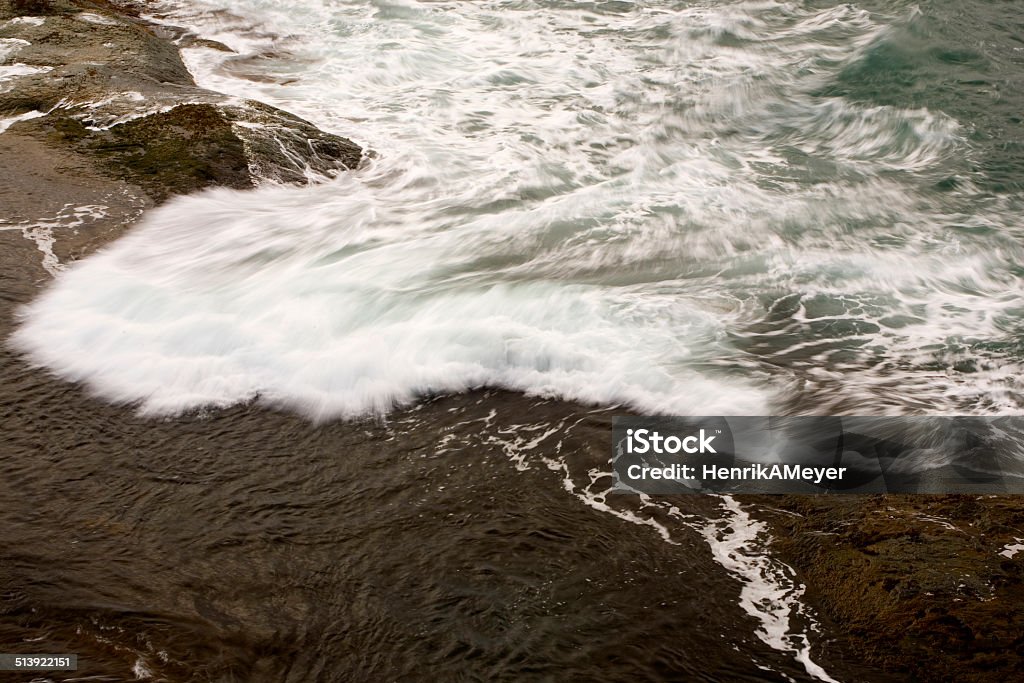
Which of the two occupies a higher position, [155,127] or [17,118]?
[155,127]

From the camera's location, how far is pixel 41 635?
3266 millimetres

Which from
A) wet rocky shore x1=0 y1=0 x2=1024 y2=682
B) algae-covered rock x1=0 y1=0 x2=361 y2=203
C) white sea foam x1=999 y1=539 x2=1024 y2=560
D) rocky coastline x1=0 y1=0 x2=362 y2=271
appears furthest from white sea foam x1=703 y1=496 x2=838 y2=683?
algae-covered rock x1=0 y1=0 x2=361 y2=203

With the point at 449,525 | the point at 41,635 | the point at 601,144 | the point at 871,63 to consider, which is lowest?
the point at 41,635

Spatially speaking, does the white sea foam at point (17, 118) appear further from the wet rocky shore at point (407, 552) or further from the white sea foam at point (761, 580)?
the white sea foam at point (761, 580)

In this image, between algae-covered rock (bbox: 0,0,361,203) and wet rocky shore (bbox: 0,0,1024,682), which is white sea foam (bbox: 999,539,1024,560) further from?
algae-covered rock (bbox: 0,0,361,203)

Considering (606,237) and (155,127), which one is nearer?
(606,237)

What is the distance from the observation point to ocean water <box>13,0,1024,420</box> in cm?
481

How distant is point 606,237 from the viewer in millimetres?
6379

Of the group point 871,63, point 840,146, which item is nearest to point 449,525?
point 840,146

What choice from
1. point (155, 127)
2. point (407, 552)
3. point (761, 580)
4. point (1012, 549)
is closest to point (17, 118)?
point (155, 127)

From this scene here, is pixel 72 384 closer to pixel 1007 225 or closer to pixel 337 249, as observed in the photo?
pixel 337 249

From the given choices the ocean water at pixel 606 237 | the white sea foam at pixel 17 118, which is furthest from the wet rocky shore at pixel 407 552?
the white sea foam at pixel 17 118

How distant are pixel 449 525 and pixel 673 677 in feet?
3.75

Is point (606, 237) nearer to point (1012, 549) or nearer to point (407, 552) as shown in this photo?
point (407, 552)
